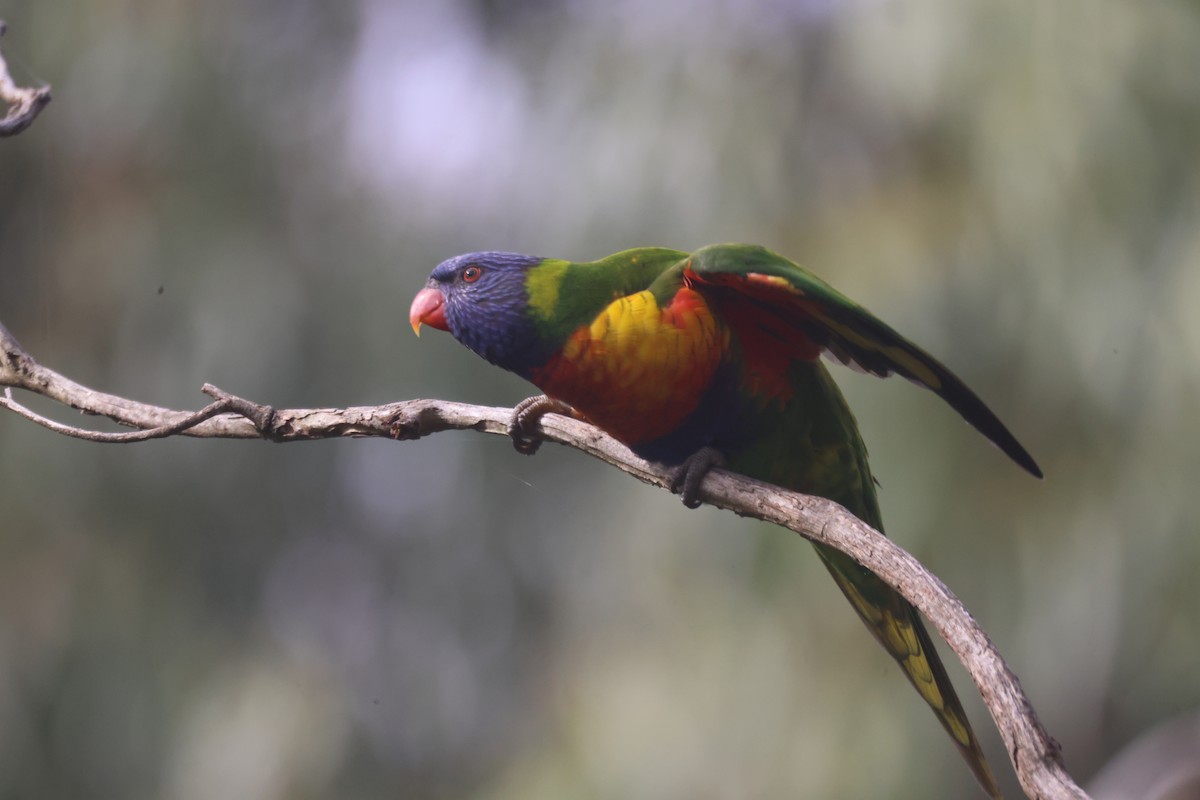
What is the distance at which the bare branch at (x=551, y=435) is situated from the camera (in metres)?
1.10

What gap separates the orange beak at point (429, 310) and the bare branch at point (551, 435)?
0.19 metres

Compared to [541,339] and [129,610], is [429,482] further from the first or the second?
[541,339]

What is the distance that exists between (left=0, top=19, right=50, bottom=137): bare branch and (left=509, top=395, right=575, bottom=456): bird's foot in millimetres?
845

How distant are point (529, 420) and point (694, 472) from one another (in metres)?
0.28

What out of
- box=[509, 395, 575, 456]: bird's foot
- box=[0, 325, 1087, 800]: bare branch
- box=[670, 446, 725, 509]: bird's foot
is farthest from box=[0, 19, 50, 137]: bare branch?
box=[670, 446, 725, 509]: bird's foot

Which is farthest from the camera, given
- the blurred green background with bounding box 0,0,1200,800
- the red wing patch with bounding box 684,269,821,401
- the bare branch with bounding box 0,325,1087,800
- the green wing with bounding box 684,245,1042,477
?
the blurred green background with bounding box 0,0,1200,800

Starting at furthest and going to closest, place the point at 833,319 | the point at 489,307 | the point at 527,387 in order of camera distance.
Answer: the point at 527,387 → the point at 489,307 → the point at 833,319

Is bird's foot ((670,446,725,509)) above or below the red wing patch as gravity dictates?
below

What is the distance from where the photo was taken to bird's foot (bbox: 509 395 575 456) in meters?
1.60

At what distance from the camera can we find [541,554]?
13.4ft

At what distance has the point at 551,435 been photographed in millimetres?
1641

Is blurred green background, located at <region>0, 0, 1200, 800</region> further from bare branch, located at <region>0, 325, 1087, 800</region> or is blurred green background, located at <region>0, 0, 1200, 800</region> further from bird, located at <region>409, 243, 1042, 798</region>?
bare branch, located at <region>0, 325, 1087, 800</region>

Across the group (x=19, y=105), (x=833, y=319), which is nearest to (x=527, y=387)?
(x=19, y=105)

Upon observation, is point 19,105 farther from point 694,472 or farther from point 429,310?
point 694,472
